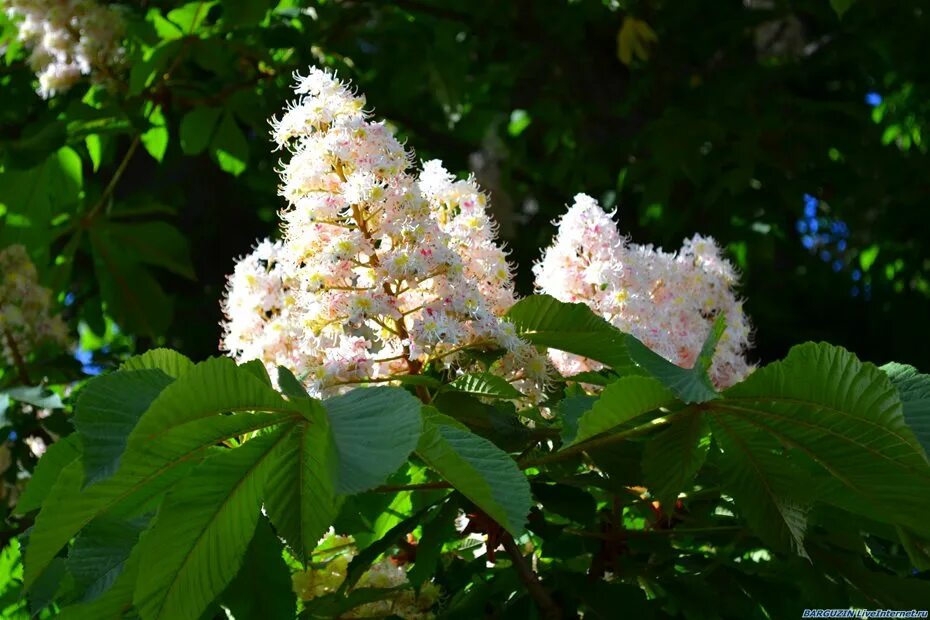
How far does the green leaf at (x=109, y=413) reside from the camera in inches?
35.2

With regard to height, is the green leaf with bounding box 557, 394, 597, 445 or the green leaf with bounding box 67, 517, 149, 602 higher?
the green leaf with bounding box 557, 394, 597, 445

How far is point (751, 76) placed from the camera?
354 centimetres

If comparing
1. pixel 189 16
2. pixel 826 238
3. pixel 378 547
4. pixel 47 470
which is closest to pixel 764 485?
pixel 378 547

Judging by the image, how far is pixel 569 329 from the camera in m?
1.32

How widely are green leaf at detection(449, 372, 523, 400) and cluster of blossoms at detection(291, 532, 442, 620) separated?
28cm

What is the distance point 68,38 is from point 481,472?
7.63 feet

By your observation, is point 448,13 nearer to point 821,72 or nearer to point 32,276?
point 821,72

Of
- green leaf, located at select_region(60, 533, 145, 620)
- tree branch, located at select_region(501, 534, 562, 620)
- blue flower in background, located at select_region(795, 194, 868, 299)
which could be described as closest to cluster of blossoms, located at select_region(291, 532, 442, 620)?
tree branch, located at select_region(501, 534, 562, 620)

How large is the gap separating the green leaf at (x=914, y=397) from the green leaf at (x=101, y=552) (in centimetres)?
67

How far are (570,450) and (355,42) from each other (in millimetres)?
2550

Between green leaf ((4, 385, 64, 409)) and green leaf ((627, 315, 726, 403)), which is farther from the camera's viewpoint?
green leaf ((4, 385, 64, 409))

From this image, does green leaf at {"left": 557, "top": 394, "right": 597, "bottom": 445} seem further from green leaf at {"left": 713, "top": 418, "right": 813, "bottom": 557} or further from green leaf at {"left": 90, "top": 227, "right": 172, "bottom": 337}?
green leaf at {"left": 90, "top": 227, "right": 172, "bottom": 337}

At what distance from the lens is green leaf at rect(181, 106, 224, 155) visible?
2.83 meters

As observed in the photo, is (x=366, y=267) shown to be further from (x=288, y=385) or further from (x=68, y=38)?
(x=68, y=38)
